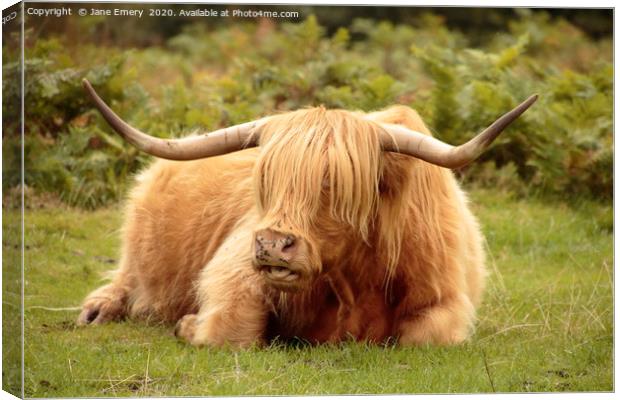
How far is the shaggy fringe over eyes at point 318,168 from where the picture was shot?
5914 millimetres

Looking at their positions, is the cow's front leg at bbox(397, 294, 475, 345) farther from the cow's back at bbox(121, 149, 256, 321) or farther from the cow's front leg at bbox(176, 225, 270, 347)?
the cow's back at bbox(121, 149, 256, 321)

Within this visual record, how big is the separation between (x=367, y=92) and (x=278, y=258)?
4.53 metres

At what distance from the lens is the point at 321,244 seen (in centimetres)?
597

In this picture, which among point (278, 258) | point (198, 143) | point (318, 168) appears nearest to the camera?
point (278, 258)

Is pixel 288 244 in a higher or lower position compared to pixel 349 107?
lower

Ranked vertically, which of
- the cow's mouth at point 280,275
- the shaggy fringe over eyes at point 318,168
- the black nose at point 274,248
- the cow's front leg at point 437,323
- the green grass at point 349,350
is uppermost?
the shaggy fringe over eyes at point 318,168

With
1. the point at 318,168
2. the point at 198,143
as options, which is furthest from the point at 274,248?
the point at 198,143

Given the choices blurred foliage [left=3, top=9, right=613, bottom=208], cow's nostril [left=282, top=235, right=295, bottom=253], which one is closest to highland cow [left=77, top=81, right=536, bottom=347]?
cow's nostril [left=282, top=235, right=295, bottom=253]

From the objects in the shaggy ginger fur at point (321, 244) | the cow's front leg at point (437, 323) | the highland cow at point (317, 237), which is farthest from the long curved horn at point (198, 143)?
the cow's front leg at point (437, 323)

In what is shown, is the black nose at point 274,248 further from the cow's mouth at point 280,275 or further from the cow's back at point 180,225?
the cow's back at point 180,225

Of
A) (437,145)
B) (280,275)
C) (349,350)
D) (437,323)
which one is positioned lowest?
(349,350)

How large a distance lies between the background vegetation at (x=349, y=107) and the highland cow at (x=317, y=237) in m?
0.19

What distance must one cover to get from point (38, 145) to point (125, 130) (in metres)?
1.52

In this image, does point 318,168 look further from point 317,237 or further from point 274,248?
point 274,248
